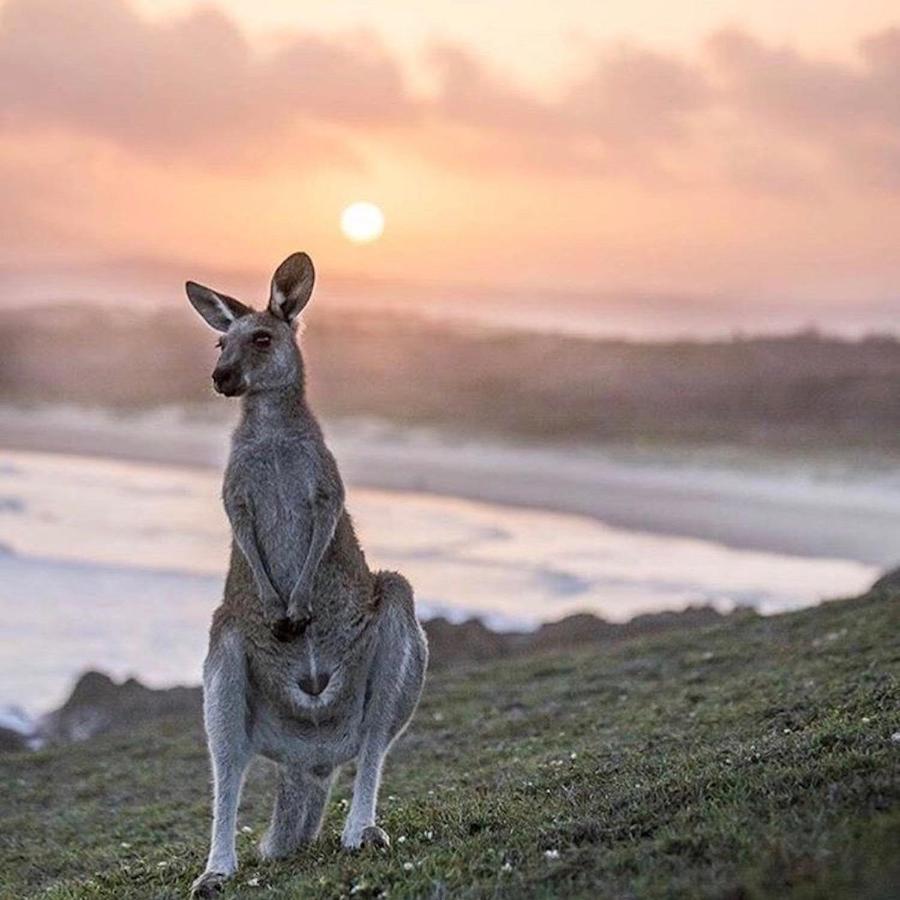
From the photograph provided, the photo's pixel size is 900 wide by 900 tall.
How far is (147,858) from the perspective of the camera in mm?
9938

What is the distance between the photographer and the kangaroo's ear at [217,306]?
8234 mm

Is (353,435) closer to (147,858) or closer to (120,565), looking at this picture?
(120,565)

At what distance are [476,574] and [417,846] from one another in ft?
77.1

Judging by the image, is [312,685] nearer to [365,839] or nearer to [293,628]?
[293,628]

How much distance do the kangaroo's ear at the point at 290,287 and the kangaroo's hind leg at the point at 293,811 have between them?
2375 mm

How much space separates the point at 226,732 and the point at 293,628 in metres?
0.61

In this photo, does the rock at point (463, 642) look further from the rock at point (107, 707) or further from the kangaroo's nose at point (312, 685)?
the kangaroo's nose at point (312, 685)

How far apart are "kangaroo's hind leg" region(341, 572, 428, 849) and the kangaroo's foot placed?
0.06 metres

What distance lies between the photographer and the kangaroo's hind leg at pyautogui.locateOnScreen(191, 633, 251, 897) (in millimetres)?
7613

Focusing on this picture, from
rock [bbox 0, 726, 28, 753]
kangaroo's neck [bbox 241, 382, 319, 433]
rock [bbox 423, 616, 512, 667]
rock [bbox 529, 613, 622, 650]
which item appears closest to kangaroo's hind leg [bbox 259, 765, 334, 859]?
kangaroo's neck [bbox 241, 382, 319, 433]

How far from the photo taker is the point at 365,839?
760 centimetres

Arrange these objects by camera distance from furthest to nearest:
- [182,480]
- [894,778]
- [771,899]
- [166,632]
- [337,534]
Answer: [182,480] → [166,632] → [337,534] → [894,778] → [771,899]

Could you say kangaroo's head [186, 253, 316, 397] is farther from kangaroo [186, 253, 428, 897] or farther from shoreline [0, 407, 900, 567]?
shoreline [0, 407, 900, 567]

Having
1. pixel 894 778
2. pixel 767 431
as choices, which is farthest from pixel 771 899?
pixel 767 431
